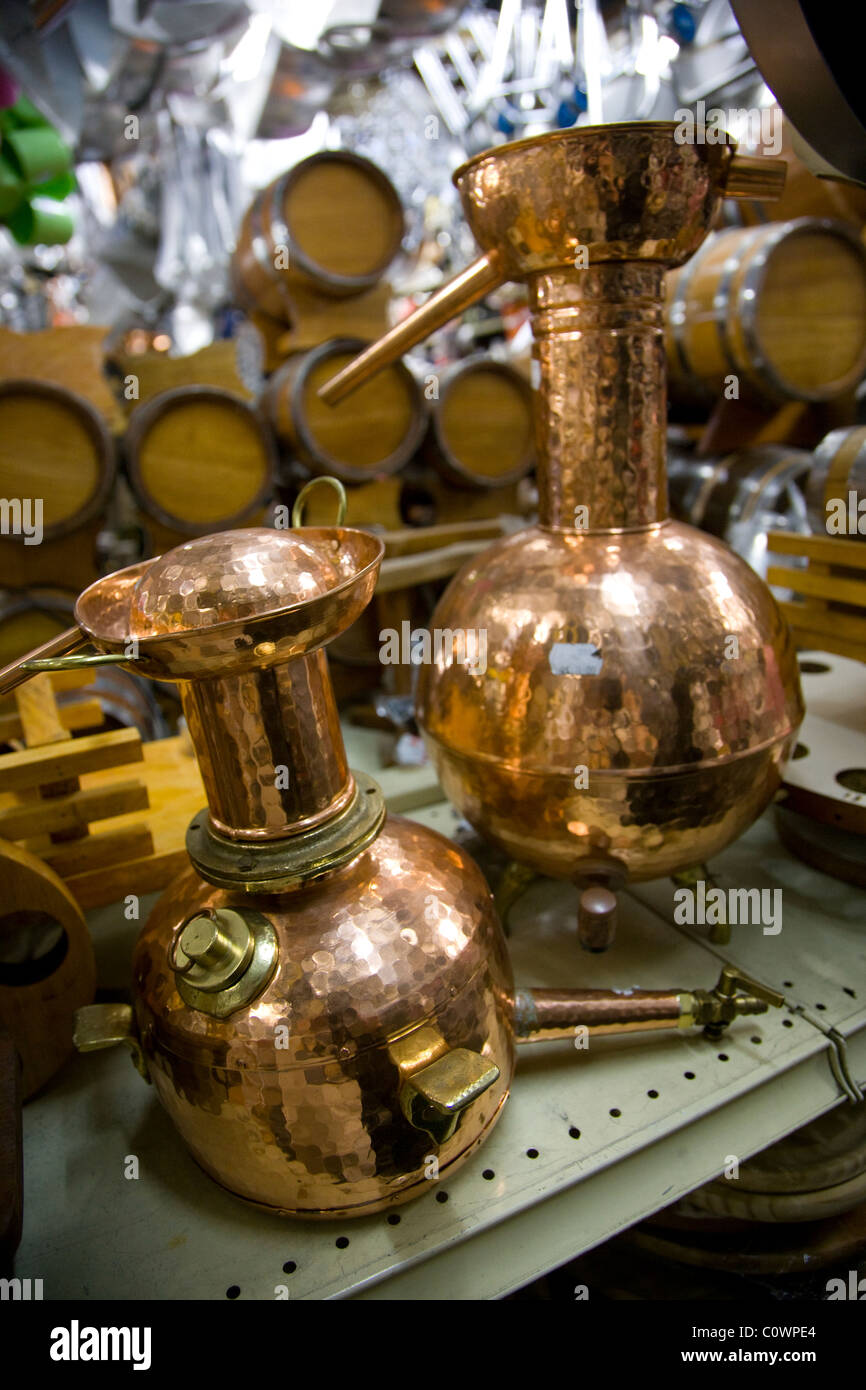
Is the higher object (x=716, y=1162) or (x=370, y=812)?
(x=370, y=812)

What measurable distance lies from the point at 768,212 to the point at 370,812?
2691 mm

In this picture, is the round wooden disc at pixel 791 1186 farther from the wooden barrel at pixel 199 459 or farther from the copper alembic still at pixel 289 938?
the wooden barrel at pixel 199 459

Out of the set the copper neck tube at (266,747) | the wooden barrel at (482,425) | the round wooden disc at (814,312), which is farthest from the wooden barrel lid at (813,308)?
the copper neck tube at (266,747)

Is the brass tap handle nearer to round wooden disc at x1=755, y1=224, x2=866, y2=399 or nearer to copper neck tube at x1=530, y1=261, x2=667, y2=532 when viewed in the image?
copper neck tube at x1=530, y1=261, x2=667, y2=532

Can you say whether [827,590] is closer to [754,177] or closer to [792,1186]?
[754,177]

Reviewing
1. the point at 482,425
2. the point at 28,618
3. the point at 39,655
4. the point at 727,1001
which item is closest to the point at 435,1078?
the point at 727,1001

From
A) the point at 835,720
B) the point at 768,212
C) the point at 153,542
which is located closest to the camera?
the point at 835,720

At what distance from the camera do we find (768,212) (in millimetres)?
2691

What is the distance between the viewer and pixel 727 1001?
104 centimetres

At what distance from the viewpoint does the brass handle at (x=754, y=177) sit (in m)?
1.04

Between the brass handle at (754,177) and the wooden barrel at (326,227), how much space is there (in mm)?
1298

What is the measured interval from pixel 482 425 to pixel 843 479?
1.25 meters
